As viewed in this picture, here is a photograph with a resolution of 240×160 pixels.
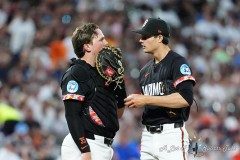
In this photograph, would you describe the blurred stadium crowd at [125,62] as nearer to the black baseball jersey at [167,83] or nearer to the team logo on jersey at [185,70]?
the black baseball jersey at [167,83]

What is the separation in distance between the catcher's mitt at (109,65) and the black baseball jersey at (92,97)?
0.11 metres

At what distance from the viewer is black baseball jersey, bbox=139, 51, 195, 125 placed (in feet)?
20.1

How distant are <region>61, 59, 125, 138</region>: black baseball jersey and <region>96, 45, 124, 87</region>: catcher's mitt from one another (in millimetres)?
108

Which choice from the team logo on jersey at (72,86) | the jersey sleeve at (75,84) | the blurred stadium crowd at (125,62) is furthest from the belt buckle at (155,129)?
the blurred stadium crowd at (125,62)

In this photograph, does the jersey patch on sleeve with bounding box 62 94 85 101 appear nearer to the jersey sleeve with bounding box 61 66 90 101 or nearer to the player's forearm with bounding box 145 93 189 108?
the jersey sleeve with bounding box 61 66 90 101

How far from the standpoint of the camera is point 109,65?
20.0ft

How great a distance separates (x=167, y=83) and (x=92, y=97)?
734 millimetres

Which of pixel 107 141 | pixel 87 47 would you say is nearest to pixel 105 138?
pixel 107 141

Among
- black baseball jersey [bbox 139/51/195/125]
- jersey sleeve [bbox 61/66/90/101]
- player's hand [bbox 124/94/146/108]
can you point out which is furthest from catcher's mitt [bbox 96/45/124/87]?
black baseball jersey [bbox 139/51/195/125]

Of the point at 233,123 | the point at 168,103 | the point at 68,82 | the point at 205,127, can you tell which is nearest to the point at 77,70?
the point at 68,82

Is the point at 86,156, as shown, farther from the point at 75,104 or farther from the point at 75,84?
the point at 75,84

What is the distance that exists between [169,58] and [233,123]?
7.68 metres

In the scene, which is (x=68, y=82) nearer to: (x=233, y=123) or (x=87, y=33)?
(x=87, y=33)

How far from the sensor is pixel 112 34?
48.9ft
